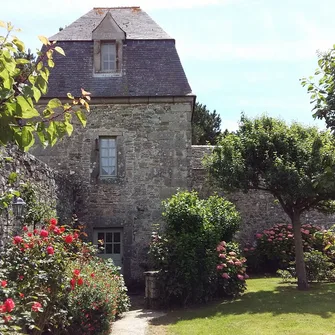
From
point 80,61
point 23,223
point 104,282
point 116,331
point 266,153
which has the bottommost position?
point 116,331

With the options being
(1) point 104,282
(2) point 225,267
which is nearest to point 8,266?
(1) point 104,282

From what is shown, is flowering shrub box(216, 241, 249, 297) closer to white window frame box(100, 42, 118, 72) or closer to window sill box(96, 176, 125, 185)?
window sill box(96, 176, 125, 185)

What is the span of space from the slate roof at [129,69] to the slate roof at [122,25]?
3 cm

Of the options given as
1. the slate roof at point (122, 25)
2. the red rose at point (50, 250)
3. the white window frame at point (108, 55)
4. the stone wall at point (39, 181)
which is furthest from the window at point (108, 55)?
the red rose at point (50, 250)

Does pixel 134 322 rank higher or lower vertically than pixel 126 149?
lower

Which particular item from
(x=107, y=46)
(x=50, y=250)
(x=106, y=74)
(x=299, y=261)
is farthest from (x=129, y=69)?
(x=50, y=250)

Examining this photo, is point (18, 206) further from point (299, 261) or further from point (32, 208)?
point (299, 261)

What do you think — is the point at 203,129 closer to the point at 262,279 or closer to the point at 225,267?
the point at 262,279

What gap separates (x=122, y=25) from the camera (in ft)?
49.9

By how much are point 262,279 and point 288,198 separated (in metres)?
3.59

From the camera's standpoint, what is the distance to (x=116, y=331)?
8055 mm

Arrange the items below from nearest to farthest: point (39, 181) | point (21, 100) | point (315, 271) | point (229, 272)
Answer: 1. point (21, 100)
2. point (39, 181)
3. point (229, 272)
4. point (315, 271)

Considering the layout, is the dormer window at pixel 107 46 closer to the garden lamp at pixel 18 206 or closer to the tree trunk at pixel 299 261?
the tree trunk at pixel 299 261

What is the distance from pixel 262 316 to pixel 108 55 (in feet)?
30.1
